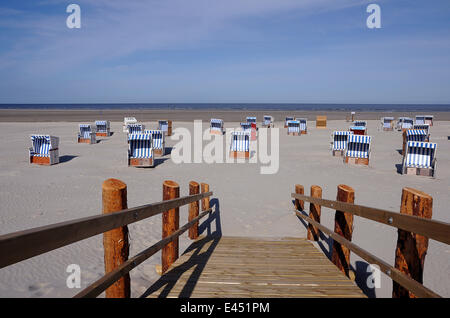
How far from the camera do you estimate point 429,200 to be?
225cm

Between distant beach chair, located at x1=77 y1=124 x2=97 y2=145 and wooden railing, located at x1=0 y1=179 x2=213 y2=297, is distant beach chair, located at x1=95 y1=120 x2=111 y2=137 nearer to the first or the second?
distant beach chair, located at x1=77 y1=124 x2=97 y2=145

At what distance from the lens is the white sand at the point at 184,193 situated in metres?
4.34

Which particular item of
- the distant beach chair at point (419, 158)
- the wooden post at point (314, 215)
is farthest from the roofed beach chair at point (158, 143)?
the wooden post at point (314, 215)

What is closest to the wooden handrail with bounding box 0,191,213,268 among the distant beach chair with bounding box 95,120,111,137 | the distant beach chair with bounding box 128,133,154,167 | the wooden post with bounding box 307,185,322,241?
the wooden post with bounding box 307,185,322,241

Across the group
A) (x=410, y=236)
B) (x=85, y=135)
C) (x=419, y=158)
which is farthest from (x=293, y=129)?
(x=410, y=236)

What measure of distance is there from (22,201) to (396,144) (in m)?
18.3

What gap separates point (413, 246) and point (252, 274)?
1638 mm

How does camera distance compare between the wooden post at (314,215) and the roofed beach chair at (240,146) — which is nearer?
the wooden post at (314,215)

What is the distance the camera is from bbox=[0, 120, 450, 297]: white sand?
434cm

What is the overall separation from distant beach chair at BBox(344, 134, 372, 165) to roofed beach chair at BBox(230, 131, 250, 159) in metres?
3.98

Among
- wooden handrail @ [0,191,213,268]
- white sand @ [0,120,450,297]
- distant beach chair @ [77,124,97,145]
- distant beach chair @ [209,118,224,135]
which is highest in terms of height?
distant beach chair @ [209,118,224,135]

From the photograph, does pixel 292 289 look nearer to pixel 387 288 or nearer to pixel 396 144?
pixel 387 288

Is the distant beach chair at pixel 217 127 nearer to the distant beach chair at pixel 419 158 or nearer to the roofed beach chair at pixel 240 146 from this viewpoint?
the roofed beach chair at pixel 240 146

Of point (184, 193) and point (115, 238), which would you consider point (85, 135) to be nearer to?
point (184, 193)
